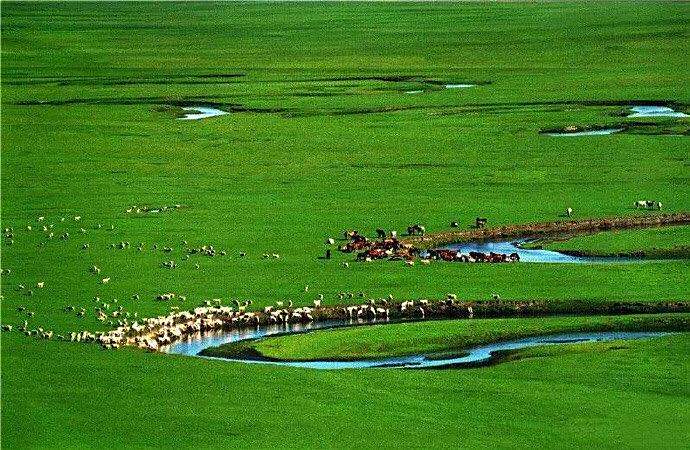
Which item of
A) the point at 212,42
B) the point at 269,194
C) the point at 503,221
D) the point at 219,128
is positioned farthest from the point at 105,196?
the point at 212,42

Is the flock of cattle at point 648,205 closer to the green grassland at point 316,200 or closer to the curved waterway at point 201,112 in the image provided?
the green grassland at point 316,200

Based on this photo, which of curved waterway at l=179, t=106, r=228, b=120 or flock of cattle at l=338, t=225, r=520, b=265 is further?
curved waterway at l=179, t=106, r=228, b=120

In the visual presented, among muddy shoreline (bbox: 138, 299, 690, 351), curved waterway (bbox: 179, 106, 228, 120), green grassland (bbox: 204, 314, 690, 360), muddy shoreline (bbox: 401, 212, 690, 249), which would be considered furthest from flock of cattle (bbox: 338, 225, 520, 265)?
curved waterway (bbox: 179, 106, 228, 120)

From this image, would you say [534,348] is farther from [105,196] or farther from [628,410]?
[105,196]

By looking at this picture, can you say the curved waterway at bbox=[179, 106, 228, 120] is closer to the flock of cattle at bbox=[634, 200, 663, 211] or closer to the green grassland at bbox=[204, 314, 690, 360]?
the flock of cattle at bbox=[634, 200, 663, 211]

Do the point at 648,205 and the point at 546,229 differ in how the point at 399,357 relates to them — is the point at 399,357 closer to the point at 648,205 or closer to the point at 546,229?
the point at 546,229

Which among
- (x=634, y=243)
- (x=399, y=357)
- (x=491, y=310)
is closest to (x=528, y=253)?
(x=634, y=243)
